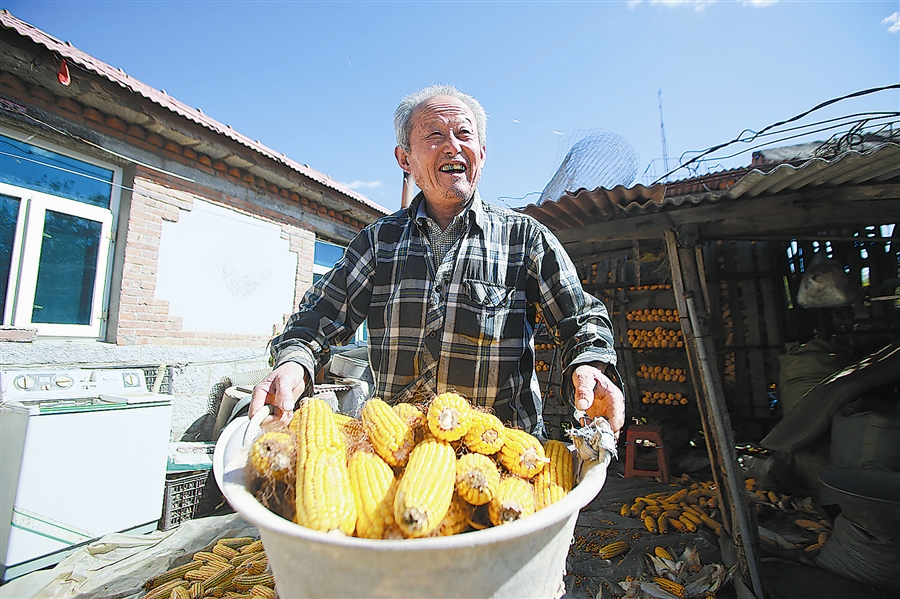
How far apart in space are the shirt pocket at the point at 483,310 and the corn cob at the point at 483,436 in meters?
0.60

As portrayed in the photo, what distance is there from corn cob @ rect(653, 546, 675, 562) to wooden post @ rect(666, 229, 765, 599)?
60 centimetres

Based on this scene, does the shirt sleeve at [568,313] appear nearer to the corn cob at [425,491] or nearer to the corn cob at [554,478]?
the corn cob at [554,478]

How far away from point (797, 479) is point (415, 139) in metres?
6.61

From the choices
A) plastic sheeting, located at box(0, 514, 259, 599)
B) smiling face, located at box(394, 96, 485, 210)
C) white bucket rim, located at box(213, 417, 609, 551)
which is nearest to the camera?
white bucket rim, located at box(213, 417, 609, 551)

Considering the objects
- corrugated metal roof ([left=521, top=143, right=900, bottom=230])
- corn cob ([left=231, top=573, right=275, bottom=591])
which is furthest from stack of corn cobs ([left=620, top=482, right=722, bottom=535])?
corn cob ([left=231, top=573, right=275, bottom=591])

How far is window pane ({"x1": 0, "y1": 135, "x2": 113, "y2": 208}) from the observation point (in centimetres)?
500

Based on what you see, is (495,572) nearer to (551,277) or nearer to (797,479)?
(551,277)

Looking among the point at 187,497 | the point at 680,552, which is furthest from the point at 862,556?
the point at 187,497

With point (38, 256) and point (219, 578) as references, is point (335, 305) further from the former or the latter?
point (38, 256)

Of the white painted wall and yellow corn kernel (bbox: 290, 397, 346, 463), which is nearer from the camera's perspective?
yellow corn kernel (bbox: 290, 397, 346, 463)

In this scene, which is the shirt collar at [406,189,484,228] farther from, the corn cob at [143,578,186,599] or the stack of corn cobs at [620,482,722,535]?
the stack of corn cobs at [620,482,722,535]

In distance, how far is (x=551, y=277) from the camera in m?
1.89

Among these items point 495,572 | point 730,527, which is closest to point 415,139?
point 495,572

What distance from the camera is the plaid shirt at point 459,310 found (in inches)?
73.0
